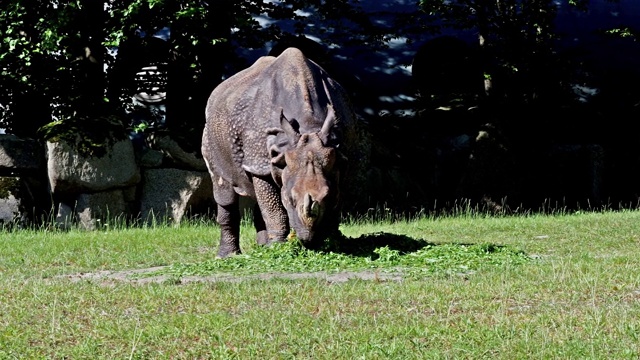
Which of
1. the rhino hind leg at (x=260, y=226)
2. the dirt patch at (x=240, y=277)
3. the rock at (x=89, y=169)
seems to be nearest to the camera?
the dirt patch at (x=240, y=277)

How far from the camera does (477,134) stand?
2177 cm

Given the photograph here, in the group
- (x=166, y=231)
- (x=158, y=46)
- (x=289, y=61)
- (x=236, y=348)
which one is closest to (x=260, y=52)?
(x=158, y=46)

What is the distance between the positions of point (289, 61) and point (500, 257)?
3135 millimetres

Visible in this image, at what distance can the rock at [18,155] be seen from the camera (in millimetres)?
18062

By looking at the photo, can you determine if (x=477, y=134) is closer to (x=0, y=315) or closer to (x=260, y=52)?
(x=260, y=52)

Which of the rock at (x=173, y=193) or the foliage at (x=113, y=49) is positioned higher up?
the foliage at (x=113, y=49)

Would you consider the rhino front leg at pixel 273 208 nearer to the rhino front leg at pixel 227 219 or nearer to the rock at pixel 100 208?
the rhino front leg at pixel 227 219

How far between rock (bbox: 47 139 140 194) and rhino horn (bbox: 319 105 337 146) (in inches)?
304

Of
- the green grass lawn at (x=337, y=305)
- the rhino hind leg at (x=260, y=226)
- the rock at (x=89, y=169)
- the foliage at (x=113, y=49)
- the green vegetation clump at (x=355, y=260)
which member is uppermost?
the foliage at (x=113, y=49)

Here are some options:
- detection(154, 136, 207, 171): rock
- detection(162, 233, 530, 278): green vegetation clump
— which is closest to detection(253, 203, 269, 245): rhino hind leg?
detection(162, 233, 530, 278): green vegetation clump

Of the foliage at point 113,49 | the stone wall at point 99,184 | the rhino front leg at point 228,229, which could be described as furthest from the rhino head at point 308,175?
the stone wall at point 99,184

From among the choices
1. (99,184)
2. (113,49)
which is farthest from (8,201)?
(113,49)

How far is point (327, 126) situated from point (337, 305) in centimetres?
284

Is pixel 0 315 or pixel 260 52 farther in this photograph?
pixel 260 52
